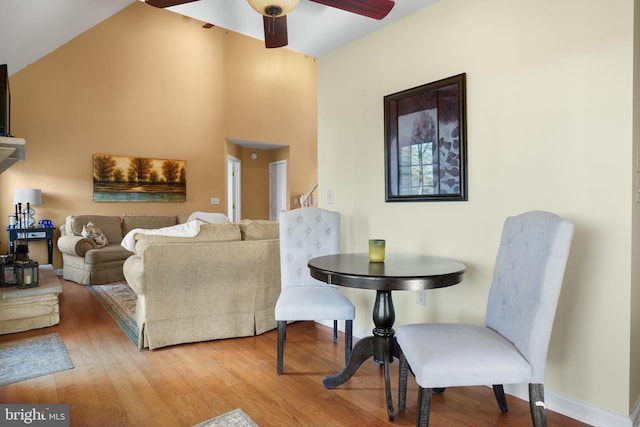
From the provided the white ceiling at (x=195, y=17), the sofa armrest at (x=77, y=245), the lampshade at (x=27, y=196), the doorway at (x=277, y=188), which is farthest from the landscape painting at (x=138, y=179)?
the white ceiling at (x=195, y=17)

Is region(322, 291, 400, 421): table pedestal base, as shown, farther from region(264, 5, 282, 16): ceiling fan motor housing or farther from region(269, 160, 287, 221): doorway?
region(269, 160, 287, 221): doorway

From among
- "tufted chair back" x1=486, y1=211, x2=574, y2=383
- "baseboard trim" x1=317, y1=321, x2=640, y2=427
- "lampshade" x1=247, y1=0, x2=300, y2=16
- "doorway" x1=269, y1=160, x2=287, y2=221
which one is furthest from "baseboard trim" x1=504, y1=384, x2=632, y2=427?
"doorway" x1=269, y1=160, x2=287, y2=221

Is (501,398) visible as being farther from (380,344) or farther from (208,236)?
(208,236)

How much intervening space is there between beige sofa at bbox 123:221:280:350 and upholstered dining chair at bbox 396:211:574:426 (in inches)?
65.2

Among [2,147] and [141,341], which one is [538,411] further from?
[2,147]

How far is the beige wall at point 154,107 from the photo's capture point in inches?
221

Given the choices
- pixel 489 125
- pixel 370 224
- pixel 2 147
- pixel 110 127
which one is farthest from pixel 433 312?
pixel 110 127

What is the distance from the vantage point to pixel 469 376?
1.44 metres

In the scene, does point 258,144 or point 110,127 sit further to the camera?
point 258,144

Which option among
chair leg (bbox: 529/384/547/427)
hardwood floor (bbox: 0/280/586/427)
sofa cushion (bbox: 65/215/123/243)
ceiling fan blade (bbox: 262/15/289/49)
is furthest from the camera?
sofa cushion (bbox: 65/215/123/243)

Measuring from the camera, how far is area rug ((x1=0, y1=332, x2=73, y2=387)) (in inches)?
89.5

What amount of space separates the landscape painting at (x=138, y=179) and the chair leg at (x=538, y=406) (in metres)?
6.46

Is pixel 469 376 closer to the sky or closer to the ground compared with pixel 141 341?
closer to the sky

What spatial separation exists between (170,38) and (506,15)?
6.29 metres
